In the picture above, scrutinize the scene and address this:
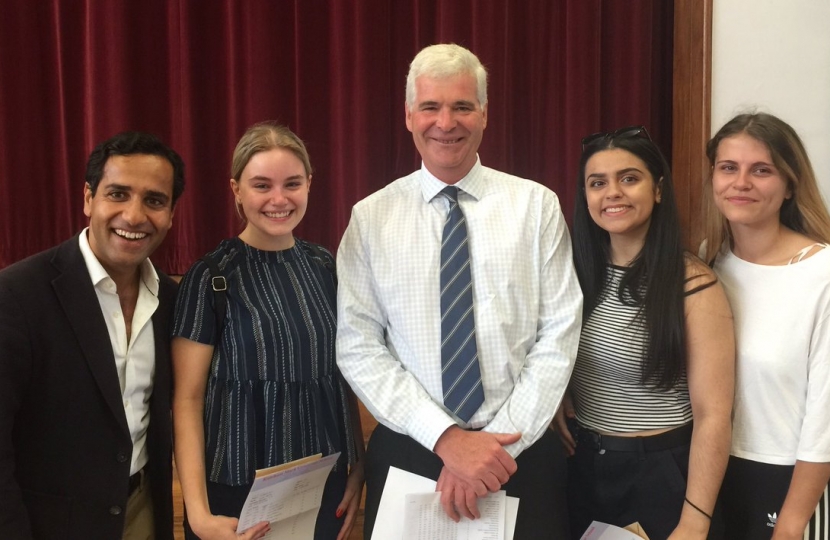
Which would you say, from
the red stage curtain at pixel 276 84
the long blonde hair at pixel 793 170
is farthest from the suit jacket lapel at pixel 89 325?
the red stage curtain at pixel 276 84

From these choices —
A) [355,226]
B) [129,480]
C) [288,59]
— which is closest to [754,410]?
[355,226]

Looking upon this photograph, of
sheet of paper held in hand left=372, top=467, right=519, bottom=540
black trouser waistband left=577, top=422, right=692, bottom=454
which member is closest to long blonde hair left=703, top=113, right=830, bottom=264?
black trouser waistband left=577, top=422, right=692, bottom=454

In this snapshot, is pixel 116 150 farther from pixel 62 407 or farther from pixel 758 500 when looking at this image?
pixel 758 500

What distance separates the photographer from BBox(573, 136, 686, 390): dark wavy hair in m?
1.48

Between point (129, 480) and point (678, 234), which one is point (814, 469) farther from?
point (129, 480)

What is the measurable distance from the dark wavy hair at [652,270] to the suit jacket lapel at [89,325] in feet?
3.74

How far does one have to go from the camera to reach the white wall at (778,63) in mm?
2836

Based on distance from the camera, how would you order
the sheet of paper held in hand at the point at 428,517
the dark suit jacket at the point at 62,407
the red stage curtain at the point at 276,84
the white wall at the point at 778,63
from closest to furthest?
the dark suit jacket at the point at 62,407 → the sheet of paper held in hand at the point at 428,517 → the white wall at the point at 778,63 → the red stage curtain at the point at 276,84

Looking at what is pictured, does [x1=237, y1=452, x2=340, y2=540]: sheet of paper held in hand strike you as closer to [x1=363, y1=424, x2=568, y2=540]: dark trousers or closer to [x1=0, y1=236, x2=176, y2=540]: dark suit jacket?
[x1=363, y1=424, x2=568, y2=540]: dark trousers

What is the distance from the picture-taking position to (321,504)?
1.62m

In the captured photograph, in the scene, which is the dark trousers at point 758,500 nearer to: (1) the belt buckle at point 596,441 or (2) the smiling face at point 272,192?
(1) the belt buckle at point 596,441

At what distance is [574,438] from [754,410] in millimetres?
460

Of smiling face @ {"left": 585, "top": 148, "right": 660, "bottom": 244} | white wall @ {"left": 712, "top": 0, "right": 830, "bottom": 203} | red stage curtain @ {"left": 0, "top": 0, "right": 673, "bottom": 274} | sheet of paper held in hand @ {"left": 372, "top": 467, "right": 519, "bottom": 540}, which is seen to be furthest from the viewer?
red stage curtain @ {"left": 0, "top": 0, "right": 673, "bottom": 274}

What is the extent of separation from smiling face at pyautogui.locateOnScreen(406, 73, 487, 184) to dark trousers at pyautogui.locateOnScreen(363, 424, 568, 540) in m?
0.70
